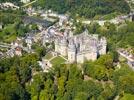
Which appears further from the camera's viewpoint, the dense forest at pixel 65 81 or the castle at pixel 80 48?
the castle at pixel 80 48

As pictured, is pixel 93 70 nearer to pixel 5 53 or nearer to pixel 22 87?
pixel 22 87

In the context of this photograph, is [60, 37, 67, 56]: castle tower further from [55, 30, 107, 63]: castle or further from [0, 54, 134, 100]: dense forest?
[0, 54, 134, 100]: dense forest

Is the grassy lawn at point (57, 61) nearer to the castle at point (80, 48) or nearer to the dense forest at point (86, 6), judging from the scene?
the castle at point (80, 48)

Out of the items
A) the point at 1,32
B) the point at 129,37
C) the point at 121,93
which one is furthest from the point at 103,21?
the point at 121,93

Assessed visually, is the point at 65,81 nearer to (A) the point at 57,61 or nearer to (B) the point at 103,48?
(A) the point at 57,61

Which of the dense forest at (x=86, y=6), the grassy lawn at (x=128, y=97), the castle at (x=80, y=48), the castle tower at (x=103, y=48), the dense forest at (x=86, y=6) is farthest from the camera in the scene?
the dense forest at (x=86, y=6)

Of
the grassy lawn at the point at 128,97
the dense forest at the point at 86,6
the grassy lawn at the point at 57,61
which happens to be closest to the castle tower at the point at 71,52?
the grassy lawn at the point at 57,61

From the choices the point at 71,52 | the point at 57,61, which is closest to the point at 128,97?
the point at 71,52

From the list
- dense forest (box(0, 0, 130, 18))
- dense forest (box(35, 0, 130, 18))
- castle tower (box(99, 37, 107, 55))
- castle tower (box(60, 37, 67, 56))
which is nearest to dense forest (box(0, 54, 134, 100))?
castle tower (box(99, 37, 107, 55))
